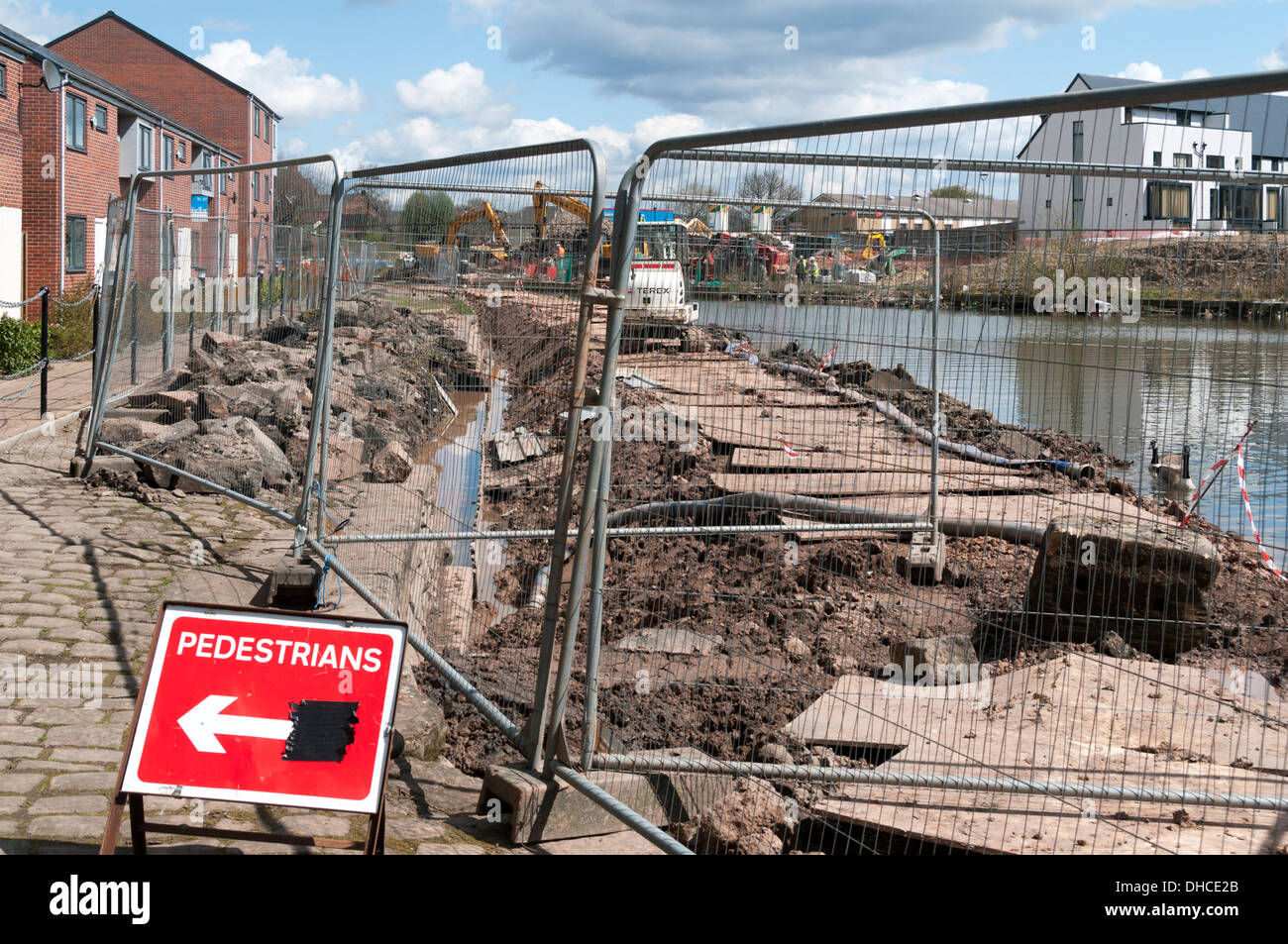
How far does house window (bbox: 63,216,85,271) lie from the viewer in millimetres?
28469

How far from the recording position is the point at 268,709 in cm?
345

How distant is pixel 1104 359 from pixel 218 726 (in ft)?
11.2

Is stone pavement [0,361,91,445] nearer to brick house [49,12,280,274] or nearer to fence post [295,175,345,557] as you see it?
fence post [295,175,345,557]

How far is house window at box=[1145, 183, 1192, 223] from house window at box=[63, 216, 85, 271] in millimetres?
29804

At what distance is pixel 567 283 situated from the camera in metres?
4.72

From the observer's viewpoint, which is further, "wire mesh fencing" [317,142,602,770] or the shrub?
the shrub

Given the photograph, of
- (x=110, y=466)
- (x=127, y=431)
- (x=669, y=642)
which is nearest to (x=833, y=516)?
(x=669, y=642)

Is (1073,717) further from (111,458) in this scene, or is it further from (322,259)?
(111,458)

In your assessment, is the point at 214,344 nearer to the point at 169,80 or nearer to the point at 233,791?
the point at 233,791

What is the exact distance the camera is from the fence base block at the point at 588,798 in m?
4.08

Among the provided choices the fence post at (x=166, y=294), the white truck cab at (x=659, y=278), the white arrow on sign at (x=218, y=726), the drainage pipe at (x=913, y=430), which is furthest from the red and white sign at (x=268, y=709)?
the fence post at (x=166, y=294)

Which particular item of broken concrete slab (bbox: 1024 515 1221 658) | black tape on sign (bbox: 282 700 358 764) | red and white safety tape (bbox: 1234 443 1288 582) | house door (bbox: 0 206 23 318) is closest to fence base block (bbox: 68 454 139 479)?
black tape on sign (bbox: 282 700 358 764)

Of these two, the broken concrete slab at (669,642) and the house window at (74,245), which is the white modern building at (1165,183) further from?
the house window at (74,245)
